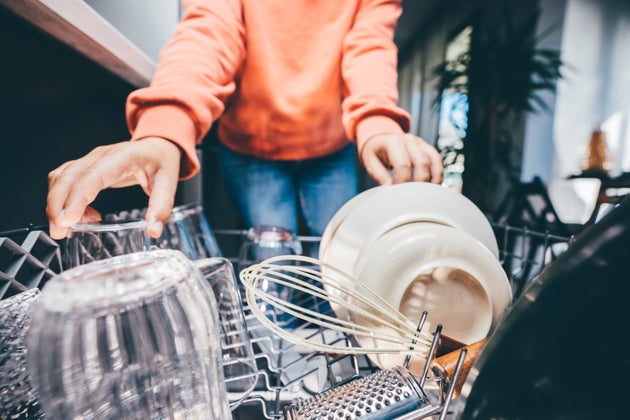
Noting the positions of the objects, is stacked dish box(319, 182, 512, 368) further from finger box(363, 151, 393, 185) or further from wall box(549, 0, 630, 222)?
wall box(549, 0, 630, 222)

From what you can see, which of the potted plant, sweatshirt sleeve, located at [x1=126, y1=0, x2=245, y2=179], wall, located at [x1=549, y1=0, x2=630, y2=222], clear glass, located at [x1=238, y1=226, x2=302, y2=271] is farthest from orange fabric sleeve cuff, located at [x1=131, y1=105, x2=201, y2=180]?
wall, located at [x1=549, y1=0, x2=630, y2=222]

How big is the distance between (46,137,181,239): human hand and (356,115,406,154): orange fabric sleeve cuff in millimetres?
229

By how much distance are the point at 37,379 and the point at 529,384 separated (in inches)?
7.4

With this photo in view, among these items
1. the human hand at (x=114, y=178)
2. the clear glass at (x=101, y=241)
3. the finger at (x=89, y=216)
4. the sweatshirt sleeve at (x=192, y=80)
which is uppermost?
the sweatshirt sleeve at (x=192, y=80)

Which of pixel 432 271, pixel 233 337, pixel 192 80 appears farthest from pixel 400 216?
pixel 192 80

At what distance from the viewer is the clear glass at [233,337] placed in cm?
23

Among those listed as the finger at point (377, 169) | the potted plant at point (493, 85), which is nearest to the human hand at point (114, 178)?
the finger at point (377, 169)

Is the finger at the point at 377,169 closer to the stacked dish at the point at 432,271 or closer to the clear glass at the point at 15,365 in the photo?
the stacked dish at the point at 432,271

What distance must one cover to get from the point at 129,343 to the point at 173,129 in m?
0.23

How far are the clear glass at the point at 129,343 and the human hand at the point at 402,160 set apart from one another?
0.85ft

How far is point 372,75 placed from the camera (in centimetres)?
50

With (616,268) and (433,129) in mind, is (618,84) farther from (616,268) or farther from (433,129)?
(616,268)

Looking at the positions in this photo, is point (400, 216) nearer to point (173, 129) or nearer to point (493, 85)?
point (173, 129)

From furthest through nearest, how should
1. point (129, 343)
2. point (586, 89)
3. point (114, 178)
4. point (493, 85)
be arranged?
point (586, 89), point (493, 85), point (114, 178), point (129, 343)
